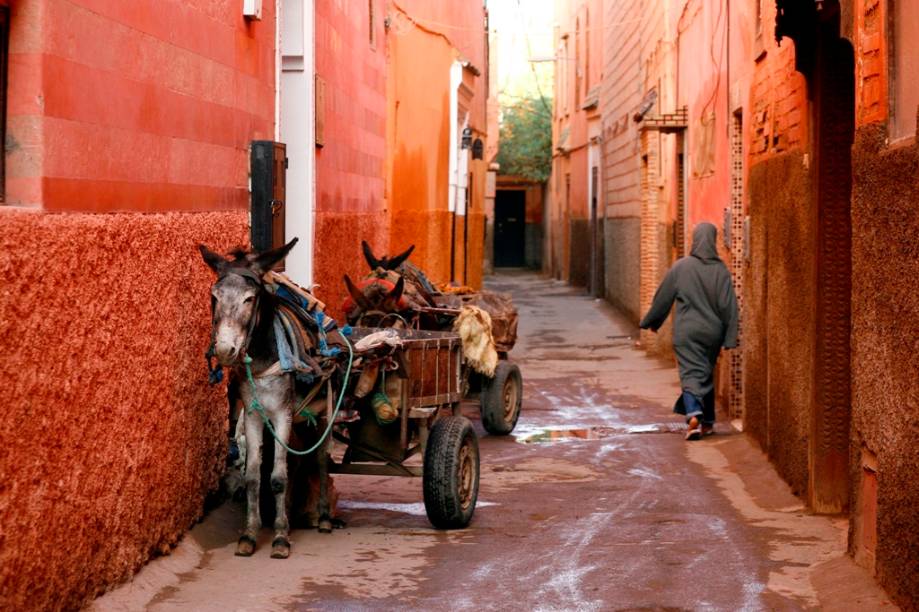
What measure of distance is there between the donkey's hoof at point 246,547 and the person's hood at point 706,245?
21.6 ft

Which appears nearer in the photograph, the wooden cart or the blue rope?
the blue rope

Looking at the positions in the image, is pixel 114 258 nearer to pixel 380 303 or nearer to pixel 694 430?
pixel 380 303

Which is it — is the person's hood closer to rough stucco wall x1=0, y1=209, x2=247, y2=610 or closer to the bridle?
rough stucco wall x1=0, y1=209, x2=247, y2=610

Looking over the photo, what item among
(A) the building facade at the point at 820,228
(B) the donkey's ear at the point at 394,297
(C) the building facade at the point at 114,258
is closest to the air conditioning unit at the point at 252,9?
(C) the building facade at the point at 114,258

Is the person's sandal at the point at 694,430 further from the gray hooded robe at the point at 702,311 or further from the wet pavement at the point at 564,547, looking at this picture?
the gray hooded robe at the point at 702,311

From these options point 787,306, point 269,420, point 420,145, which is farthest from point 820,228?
point 420,145

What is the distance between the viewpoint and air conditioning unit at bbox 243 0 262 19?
947cm

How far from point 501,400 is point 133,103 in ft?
19.9

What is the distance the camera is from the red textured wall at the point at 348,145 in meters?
12.7

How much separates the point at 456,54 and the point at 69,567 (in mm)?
18385

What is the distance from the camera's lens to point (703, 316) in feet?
43.5

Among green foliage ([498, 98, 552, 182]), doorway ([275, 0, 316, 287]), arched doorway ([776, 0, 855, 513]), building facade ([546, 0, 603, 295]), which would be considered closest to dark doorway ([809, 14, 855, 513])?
arched doorway ([776, 0, 855, 513])

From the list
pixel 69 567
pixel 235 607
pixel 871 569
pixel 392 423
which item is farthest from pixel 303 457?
pixel 871 569

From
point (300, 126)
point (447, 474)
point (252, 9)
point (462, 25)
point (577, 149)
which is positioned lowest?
point (447, 474)
